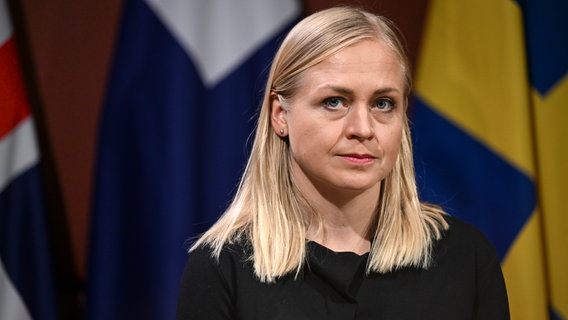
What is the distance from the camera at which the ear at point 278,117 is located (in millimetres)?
1247

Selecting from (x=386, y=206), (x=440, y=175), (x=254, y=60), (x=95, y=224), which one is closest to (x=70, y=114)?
(x=95, y=224)

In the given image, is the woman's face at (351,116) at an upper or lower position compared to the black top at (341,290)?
upper

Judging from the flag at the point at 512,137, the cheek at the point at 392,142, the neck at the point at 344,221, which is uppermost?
the cheek at the point at 392,142

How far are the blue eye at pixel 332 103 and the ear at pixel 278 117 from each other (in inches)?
4.2

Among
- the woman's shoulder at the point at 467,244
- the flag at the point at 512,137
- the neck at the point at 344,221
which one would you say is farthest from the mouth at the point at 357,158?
the flag at the point at 512,137

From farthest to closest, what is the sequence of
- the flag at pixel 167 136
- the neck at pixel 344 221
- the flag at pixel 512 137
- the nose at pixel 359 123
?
the flag at pixel 167 136
the flag at pixel 512 137
the neck at pixel 344 221
the nose at pixel 359 123

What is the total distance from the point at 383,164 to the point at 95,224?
128 centimetres

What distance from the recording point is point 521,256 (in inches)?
80.0

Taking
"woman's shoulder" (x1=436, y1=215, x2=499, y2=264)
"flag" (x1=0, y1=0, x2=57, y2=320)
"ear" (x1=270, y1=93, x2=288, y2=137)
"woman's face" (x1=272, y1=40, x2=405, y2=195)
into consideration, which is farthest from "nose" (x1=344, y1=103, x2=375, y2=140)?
"flag" (x1=0, y1=0, x2=57, y2=320)

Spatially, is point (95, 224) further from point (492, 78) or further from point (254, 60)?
point (492, 78)

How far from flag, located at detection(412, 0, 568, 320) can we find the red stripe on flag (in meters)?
1.19

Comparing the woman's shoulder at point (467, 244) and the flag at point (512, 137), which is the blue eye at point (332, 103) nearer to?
the woman's shoulder at point (467, 244)

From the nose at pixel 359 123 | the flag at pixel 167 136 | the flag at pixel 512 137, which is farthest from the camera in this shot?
the flag at pixel 167 136

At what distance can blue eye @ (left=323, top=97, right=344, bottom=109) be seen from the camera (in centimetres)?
115
